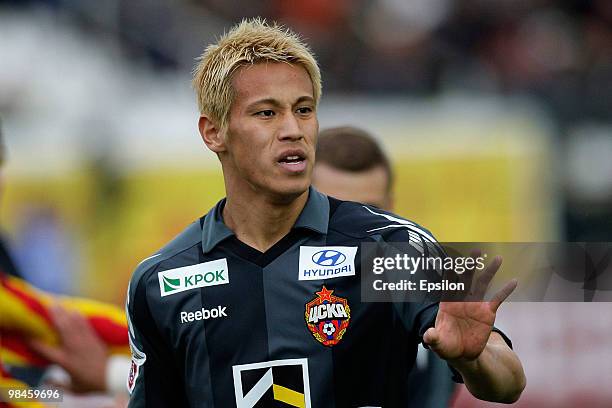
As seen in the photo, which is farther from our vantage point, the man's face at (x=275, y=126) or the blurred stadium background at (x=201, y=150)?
the blurred stadium background at (x=201, y=150)

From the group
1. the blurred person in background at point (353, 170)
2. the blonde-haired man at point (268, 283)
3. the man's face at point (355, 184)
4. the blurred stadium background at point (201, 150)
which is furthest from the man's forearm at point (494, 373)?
the blurred stadium background at point (201, 150)

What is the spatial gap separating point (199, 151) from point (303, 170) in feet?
8.97

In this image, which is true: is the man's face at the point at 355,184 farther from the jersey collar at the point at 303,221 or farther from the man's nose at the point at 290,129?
the man's nose at the point at 290,129

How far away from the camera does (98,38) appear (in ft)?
19.2

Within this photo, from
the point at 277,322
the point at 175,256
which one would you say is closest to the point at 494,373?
the point at 277,322

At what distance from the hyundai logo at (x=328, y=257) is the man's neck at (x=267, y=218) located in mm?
129

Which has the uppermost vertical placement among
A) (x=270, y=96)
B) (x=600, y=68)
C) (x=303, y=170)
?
(x=600, y=68)

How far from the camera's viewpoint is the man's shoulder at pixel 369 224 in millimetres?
2852

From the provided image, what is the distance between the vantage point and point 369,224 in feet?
9.61

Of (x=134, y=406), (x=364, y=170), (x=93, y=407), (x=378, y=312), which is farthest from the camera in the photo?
(x=93, y=407)

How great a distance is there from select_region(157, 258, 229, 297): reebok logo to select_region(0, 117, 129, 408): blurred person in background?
8.37 feet

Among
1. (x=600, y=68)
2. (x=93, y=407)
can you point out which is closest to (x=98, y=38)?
(x=93, y=407)

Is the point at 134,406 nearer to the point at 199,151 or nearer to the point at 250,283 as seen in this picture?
the point at 250,283

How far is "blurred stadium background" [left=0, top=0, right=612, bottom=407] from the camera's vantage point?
5.45 metres
